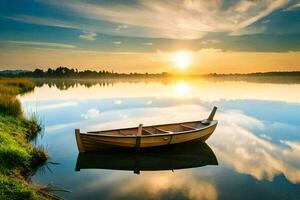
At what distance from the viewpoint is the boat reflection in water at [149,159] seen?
13305 millimetres

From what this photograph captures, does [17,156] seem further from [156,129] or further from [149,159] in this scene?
[156,129]

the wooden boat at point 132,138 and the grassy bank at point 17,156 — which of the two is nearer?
the grassy bank at point 17,156

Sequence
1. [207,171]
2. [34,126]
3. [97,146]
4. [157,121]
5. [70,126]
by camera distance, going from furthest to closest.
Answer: [157,121]
[70,126]
[34,126]
[97,146]
[207,171]

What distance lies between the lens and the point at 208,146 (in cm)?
1697

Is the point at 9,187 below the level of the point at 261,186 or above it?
above

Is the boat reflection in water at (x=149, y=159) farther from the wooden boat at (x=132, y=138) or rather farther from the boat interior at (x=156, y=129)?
the boat interior at (x=156, y=129)

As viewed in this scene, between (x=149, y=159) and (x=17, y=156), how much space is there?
5.68 metres

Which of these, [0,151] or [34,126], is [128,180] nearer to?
[0,151]

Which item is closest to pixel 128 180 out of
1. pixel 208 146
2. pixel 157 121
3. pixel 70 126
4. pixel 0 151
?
pixel 0 151

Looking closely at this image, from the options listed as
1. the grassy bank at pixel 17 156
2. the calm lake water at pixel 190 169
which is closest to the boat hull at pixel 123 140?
the calm lake water at pixel 190 169

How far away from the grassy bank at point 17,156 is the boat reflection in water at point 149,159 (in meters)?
2.06

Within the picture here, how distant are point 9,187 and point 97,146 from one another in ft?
20.0

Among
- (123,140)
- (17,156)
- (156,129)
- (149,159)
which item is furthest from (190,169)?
(17,156)

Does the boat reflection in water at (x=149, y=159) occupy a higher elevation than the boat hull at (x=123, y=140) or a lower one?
lower
